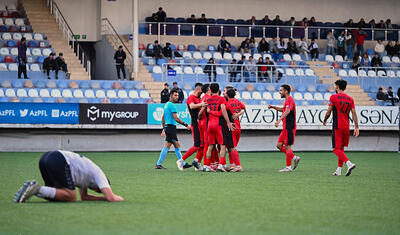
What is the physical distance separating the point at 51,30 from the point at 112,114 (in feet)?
34.4

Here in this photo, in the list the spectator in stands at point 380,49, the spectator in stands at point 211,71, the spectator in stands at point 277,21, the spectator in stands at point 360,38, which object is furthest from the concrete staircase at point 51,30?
the spectator in stands at point 380,49

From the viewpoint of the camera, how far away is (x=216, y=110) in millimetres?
14945

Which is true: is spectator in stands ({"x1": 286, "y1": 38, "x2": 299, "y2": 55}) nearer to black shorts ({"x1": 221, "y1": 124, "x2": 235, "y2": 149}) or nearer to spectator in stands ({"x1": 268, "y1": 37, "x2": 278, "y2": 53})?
spectator in stands ({"x1": 268, "y1": 37, "x2": 278, "y2": 53})

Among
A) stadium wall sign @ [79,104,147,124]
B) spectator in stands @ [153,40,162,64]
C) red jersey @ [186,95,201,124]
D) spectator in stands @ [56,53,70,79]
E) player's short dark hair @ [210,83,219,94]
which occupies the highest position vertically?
spectator in stands @ [153,40,162,64]

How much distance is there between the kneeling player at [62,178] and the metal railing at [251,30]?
83.3 feet

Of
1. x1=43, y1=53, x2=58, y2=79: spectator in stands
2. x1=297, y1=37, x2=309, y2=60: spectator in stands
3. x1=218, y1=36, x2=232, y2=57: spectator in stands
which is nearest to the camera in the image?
x1=43, y1=53, x2=58, y2=79: spectator in stands

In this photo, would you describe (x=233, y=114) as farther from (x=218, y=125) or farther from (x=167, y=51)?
(x=167, y=51)

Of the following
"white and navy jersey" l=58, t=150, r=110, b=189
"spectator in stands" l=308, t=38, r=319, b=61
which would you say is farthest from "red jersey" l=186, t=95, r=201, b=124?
"spectator in stands" l=308, t=38, r=319, b=61

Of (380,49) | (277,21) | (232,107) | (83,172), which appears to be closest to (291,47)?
(277,21)

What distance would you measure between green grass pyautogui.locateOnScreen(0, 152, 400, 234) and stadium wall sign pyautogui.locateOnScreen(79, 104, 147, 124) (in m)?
10.7

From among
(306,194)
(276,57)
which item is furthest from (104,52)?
(306,194)

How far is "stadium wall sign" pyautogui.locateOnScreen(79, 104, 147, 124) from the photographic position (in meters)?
24.2

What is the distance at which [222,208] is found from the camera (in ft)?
27.8

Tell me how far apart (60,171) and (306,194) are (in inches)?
153
